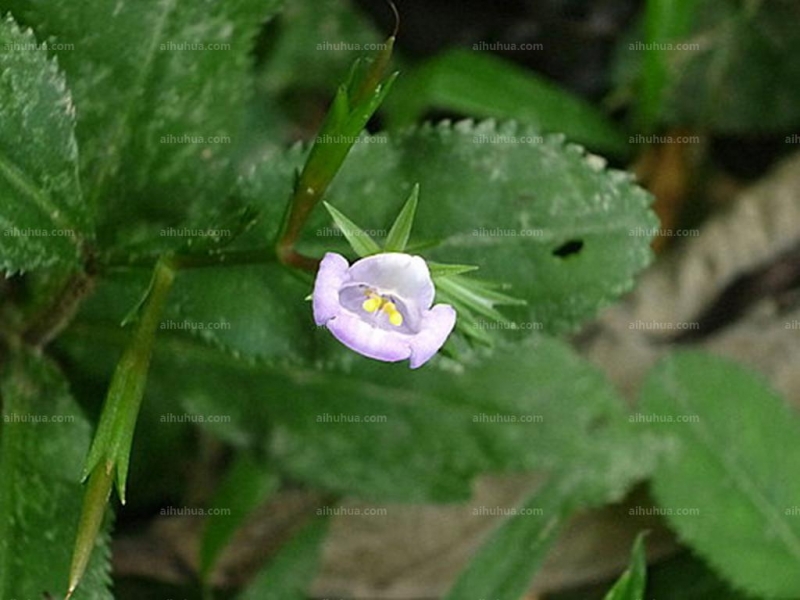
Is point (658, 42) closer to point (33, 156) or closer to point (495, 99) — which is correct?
point (495, 99)

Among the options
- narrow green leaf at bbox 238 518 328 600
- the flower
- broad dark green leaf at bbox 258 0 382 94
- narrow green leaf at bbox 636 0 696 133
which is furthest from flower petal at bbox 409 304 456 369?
broad dark green leaf at bbox 258 0 382 94

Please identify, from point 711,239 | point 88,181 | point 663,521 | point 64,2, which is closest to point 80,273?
point 88,181

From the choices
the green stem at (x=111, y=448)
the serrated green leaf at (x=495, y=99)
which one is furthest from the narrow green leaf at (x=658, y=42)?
the green stem at (x=111, y=448)

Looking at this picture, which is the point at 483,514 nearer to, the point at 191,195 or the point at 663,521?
the point at 663,521

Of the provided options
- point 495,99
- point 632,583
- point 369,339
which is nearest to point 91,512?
point 369,339

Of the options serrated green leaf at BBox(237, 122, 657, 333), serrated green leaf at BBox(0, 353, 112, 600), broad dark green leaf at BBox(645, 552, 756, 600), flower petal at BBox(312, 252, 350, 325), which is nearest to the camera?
flower petal at BBox(312, 252, 350, 325)

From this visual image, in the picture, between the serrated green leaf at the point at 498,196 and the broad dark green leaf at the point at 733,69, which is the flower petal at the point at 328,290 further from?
the broad dark green leaf at the point at 733,69

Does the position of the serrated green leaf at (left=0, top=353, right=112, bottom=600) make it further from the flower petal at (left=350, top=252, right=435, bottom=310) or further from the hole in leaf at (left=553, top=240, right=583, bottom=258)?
the hole in leaf at (left=553, top=240, right=583, bottom=258)
